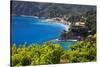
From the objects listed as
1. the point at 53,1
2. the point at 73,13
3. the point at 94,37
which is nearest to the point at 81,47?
the point at 94,37

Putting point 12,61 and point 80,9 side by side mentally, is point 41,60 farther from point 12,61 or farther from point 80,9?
point 80,9

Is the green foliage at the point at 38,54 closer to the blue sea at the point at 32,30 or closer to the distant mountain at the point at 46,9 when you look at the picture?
the blue sea at the point at 32,30

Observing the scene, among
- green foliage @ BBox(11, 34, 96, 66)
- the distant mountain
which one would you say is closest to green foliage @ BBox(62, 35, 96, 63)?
green foliage @ BBox(11, 34, 96, 66)

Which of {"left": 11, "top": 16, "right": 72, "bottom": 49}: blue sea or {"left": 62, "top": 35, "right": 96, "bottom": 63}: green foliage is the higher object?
{"left": 11, "top": 16, "right": 72, "bottom": 49}: blue sea

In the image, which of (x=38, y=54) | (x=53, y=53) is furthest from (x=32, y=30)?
(x=53, y=53)

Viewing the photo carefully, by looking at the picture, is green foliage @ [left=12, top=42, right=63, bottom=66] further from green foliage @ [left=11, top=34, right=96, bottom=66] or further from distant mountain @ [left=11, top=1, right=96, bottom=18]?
distant mountain @ [left=11, top=1, right=96, bottom=18]

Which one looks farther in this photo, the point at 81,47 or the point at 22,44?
Result: the point at 81,47
